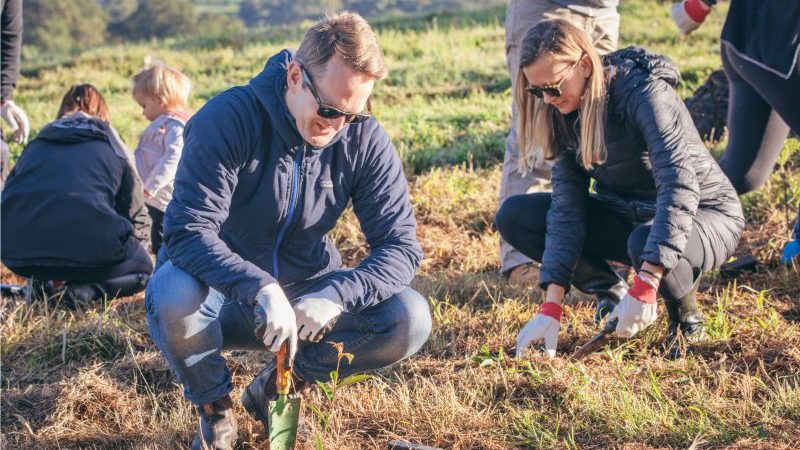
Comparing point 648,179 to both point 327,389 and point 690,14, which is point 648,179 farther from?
point 327,389

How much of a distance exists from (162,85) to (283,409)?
321cm

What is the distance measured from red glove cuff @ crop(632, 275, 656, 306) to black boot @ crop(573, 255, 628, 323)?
25.0 inches

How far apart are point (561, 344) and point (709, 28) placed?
9095 mm

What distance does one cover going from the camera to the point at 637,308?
349 centimetres

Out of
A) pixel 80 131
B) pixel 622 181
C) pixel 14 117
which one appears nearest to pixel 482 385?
→ pixel 622 181

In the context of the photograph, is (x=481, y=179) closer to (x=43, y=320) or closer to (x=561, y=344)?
(x=561, y=344)

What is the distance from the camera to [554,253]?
3904 millimetres

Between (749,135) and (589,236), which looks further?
(749,135)

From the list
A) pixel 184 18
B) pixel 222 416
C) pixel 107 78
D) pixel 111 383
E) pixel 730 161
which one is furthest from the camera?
pixel 184 18

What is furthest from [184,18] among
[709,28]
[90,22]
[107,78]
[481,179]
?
[481,179]

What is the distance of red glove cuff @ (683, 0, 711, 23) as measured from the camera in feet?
14.4

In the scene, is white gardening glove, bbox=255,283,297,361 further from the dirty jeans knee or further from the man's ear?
the man's ear

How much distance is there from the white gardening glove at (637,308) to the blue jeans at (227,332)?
71 centimetres

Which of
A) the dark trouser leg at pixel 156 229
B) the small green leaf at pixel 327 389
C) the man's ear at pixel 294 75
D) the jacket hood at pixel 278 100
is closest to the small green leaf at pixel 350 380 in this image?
the small green leaf at pixel 327 389
